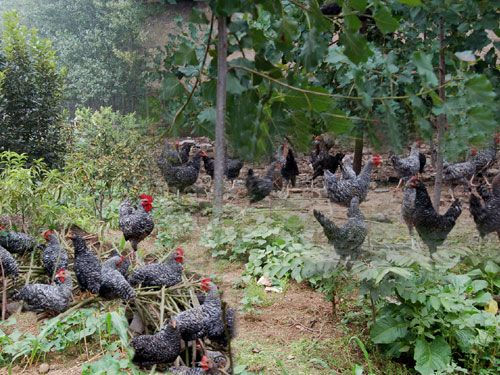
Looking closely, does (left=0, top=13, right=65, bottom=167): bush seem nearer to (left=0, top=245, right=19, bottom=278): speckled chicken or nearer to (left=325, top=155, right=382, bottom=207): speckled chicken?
(left=0, top=245, right=19, bottom=278): speckled chicken

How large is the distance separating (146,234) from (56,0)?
78cm

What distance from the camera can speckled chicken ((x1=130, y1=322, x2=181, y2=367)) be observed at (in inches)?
43.9

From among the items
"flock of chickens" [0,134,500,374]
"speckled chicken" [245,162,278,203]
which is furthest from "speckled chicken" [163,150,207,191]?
"speckled chicken" [245,162,278,203]

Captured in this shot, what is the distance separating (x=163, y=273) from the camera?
4.39 ft

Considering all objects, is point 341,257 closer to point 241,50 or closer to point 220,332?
Answer: point 220,332

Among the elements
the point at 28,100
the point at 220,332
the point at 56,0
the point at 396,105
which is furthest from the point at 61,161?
the point at 396,105

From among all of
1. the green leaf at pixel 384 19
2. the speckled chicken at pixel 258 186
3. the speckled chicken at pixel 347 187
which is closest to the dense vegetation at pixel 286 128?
the green leaf at pixel 384 19

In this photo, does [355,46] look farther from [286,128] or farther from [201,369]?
[201,369]

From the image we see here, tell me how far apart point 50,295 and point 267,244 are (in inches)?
26.4

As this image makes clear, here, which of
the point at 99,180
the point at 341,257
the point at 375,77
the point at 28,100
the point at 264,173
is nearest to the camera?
the point at 375,77

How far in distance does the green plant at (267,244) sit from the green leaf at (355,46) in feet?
2.56

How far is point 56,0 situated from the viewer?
1721 mm

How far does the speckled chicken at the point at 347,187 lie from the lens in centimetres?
164

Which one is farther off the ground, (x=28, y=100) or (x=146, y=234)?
(x=28, y=100)
